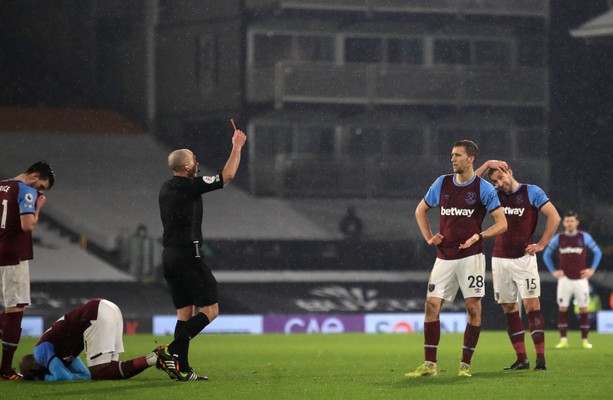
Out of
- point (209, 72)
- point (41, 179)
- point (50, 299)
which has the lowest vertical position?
point (50, 299)

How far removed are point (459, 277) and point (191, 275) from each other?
7.92 feet

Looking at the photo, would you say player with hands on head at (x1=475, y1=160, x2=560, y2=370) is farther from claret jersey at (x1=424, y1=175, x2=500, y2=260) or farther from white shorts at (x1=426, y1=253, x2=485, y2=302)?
white shorts at (x1=426, y1=253, x2=485, y2=302)

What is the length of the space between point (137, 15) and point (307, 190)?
6519 mm

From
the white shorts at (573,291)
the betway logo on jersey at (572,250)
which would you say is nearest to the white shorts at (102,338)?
the white shorts at (573,291)

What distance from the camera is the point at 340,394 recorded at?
8.47 meters

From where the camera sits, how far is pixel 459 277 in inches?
390

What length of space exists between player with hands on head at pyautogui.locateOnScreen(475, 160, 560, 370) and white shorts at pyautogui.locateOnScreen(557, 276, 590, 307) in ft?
19.1

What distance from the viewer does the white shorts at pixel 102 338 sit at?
31.2 feet

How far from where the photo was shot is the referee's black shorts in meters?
9.40

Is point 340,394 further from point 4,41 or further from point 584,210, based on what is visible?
point 4,41

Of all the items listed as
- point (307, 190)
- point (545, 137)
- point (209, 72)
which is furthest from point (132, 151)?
point (545, 137)

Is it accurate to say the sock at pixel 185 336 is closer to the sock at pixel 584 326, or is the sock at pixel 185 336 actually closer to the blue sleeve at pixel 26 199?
the blue sleeve at pixel 26 199

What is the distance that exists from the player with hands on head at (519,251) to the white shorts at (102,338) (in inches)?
155

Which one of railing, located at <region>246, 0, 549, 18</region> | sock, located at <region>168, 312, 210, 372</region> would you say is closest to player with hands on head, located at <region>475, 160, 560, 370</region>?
sock, located at <region>168, 312, 210, 372</region>
